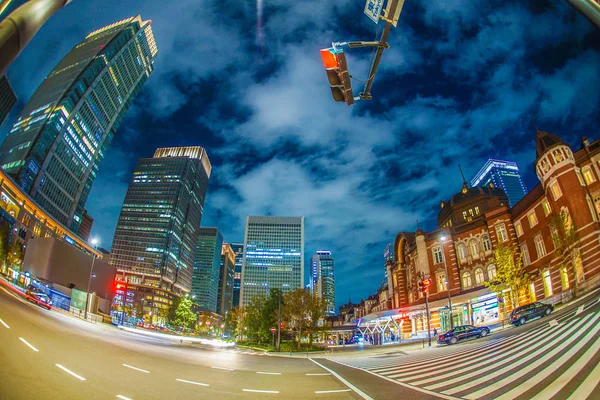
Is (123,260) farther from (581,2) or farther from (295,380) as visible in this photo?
(581,2)

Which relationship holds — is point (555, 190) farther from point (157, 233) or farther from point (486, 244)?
point (157, 233)

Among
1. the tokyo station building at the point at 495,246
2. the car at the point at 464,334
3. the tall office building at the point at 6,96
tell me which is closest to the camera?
the tall office building at the point at 6,96

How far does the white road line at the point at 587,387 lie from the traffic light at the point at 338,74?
8964 millimetres

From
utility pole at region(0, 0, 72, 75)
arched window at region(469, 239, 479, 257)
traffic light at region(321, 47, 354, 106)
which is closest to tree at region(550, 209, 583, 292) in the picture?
arched window at region(469, 239, 479, 257)

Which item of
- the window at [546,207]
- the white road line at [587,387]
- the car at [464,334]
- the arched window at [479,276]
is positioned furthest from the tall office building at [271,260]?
the white road line at [587,387]

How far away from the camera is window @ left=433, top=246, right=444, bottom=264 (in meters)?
44.4

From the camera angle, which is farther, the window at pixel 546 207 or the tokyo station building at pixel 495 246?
the window at pixel 546 207

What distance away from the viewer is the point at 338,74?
708cm

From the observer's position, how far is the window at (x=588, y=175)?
87.1 feet

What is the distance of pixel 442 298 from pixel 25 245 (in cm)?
4626

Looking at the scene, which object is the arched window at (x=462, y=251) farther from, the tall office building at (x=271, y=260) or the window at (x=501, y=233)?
the tall office building at (x=271, y=260)

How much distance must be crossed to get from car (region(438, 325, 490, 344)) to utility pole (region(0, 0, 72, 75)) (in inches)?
1240

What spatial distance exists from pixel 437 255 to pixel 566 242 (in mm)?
19497

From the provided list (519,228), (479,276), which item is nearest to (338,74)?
(519,228)
